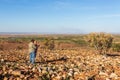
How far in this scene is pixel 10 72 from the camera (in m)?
12.2

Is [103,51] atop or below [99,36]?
below

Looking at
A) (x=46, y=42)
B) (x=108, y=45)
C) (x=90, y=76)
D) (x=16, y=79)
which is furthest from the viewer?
(x=46, y=42)

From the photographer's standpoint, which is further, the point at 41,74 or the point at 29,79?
the point at 41,74

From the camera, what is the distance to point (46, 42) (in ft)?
164

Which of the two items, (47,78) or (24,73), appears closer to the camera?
(47,78)

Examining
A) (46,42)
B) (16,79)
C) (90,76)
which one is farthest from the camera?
(46,42)

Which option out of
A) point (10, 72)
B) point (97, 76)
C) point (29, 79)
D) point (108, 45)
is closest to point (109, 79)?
point (97, 76)

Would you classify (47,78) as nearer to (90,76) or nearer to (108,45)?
(90,76)

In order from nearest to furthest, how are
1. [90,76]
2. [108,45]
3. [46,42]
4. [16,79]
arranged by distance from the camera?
[16,79]
[90,76]
[108,45]
[46,42]

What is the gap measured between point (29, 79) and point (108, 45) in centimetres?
2805

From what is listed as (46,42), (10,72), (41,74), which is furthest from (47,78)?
(46,42)

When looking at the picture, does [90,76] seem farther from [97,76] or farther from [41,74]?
[41,74]

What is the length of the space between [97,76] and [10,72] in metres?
4.37

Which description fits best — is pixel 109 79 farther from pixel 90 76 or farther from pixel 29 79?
pixel 29 79
